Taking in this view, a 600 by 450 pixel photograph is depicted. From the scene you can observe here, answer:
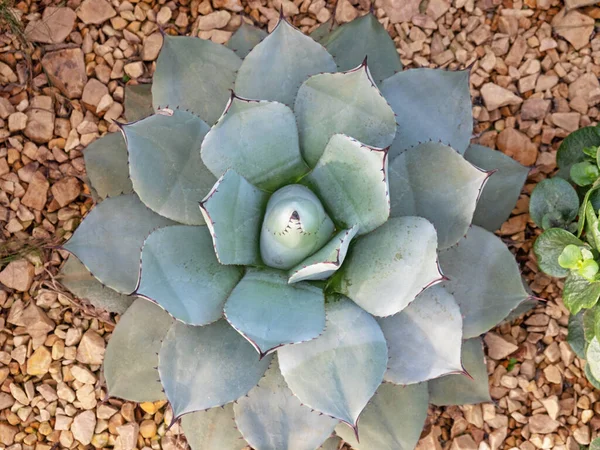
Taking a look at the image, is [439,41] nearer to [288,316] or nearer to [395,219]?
[395,219]

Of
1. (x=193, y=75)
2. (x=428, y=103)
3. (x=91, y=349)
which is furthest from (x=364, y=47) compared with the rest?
(x=91, y=349)

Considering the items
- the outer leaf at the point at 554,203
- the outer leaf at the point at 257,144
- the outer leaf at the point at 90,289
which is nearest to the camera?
the outer leaf at the point at 257,144

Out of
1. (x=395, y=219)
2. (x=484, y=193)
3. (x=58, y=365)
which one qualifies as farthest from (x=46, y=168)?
(x=484, y=193)

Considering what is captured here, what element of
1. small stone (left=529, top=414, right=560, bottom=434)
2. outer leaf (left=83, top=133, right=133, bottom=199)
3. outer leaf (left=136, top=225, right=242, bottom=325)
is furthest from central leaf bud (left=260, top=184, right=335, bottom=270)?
small stone (left=529, top=414, right=560, bottom=434)

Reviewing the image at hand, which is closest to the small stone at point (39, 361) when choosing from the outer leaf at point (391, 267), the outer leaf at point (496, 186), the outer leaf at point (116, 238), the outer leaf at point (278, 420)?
the outer leaf at point (116, 238)

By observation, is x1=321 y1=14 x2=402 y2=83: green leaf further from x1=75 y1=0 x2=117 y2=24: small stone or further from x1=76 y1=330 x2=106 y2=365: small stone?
x1=76 y1=330 x2=106 y2=365: small stone

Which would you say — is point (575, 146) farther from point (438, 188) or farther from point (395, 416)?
point (395, 416)

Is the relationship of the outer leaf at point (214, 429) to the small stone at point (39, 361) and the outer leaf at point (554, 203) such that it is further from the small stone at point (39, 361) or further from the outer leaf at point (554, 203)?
the outer leaf at point (554, 203)
